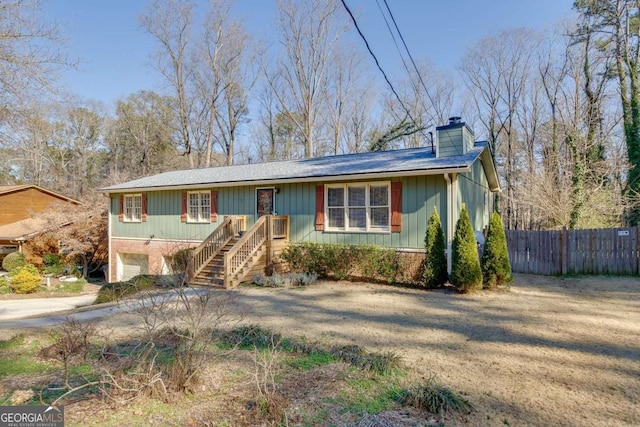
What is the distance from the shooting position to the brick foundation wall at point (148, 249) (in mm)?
14742

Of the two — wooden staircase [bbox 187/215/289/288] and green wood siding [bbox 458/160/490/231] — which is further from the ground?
green wood siding [bbox 458/160/490/231]

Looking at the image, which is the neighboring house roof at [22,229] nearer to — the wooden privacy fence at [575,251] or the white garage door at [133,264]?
the white garage door at [133,264]

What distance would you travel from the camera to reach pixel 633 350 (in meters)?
4.69

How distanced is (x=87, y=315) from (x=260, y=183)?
660 centimetres

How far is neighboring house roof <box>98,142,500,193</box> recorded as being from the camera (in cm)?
977

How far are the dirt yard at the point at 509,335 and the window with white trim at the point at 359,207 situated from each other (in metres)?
1.95

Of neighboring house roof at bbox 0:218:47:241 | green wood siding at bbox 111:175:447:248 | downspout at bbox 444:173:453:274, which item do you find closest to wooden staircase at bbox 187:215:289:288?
green wood siding at bbox 111:175:447:248

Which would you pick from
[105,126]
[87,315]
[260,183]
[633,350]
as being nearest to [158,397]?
[87,315]

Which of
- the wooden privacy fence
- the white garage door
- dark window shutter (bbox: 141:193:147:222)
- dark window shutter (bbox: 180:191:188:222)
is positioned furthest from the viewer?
the white garage door

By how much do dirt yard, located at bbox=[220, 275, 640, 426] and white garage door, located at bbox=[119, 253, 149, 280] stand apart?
8.94 m

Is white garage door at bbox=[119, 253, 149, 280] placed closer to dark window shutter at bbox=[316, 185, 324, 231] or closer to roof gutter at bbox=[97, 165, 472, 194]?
roof gutter at bbox=[97, 165, 472, 194]

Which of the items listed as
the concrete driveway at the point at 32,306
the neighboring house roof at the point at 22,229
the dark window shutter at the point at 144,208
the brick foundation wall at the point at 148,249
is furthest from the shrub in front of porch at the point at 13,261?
the dark window shutter at the point at 144,208

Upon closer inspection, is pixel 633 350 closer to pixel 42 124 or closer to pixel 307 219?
pixel 307 219

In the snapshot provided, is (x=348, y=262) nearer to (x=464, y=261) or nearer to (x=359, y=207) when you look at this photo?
(x=359, y=207)
